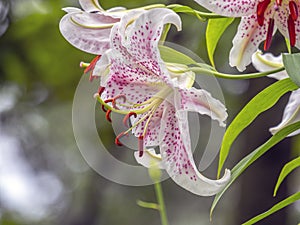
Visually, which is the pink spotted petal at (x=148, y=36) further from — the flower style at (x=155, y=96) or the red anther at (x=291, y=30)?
the red anther at (x=291, y=30)

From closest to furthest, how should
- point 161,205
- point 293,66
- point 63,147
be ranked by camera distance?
point 293,66 < point 161,205 < point 63,147

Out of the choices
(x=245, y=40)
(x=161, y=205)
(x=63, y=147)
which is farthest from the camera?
(x=63, y=147)

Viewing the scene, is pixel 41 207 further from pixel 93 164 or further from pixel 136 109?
pixel 136 109

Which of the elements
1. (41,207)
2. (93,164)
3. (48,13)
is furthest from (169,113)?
(41,207)

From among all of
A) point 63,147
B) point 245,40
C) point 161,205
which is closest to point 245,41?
point 245,40

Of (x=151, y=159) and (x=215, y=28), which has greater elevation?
(x=215, y=28)

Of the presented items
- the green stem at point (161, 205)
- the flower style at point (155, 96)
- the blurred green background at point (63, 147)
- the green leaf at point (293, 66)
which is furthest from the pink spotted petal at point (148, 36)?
the blurred green background at point (63, 147)

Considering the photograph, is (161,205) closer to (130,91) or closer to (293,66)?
(130,91)

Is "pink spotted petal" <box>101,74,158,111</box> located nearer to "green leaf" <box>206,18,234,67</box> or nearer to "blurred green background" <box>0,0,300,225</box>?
"green leaf" <box>206,18,234,67</box>

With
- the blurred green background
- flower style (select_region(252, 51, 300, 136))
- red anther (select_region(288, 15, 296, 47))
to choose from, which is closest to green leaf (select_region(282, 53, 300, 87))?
red anther (select_region(288, 15, 296, 47))
